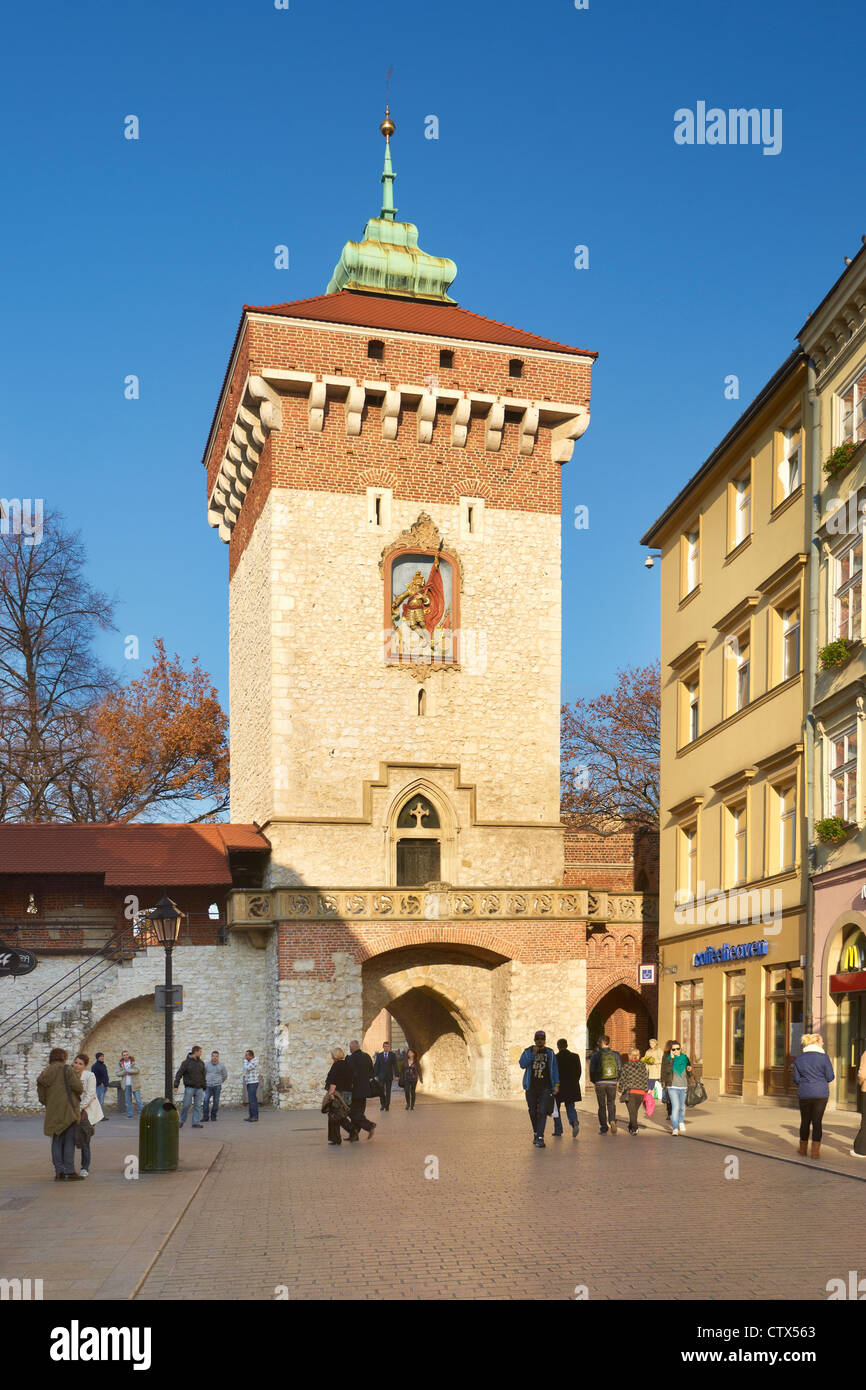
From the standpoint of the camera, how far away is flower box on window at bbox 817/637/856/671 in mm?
25172

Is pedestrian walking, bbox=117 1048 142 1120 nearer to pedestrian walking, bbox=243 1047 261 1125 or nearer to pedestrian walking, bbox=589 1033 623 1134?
pedestrian walking, bbox=243 1047 261 1125

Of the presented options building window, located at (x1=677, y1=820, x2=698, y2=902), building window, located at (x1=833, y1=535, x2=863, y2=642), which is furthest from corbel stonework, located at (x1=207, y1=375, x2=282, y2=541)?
building window, located at (x1=833, y1=535, x2=863, y2=642)

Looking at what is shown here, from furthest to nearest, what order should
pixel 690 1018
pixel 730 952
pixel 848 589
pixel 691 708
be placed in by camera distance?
1. pixel 691 708
2. pixel 690 1018
3. pixel 730 952
4. pixel 848 589

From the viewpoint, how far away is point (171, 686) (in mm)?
52406

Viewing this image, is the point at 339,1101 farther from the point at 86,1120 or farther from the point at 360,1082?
the point at 86,1120

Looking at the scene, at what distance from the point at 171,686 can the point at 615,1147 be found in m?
34.3

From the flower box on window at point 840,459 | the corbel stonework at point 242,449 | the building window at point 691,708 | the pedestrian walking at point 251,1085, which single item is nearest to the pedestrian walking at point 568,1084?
the pedestrian walking at point 251,1085

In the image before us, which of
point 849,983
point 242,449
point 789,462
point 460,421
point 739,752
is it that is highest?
point 460,421

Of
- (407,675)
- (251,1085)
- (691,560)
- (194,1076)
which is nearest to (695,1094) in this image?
(251,1085)

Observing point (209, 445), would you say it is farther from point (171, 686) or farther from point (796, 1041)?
point (796, 1041)

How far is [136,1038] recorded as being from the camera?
36.3 metres

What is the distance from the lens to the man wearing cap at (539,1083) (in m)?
20.8

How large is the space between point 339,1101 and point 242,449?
21.7 metres
